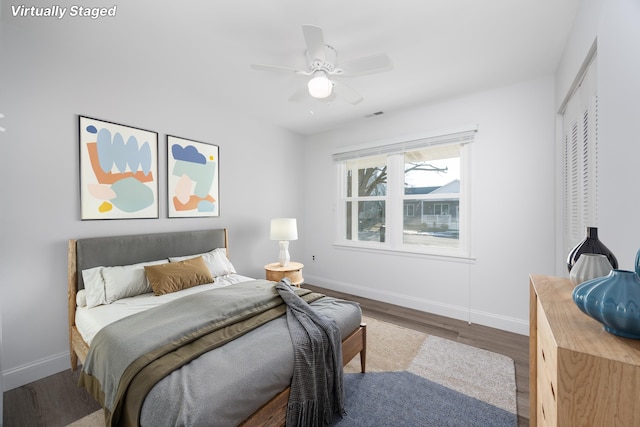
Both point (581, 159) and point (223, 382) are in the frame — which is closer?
point (223, 382)

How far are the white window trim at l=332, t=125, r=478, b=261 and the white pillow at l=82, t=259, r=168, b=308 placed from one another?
2716mm

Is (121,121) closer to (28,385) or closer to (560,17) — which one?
(28,385)

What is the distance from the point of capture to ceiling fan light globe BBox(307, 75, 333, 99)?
2.04 m

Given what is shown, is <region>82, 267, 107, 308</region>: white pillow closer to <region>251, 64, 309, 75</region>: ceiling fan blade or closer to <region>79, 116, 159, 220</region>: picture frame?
<region>79, 116, 159, 220</region>: picture frame

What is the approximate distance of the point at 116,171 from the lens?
2535 mm

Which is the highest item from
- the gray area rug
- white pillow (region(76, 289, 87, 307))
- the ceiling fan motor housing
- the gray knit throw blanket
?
the ceiling fan motor housing

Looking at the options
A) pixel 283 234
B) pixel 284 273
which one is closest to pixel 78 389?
pixel 284 273

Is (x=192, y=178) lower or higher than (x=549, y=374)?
higher

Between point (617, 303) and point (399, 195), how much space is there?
10.6 ft

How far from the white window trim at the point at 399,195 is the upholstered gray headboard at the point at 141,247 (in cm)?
192

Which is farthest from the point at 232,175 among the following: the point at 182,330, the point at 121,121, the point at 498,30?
the point at 498,30

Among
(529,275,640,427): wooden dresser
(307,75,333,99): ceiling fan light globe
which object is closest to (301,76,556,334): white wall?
(307,75,333,99): ceiling fan light globe

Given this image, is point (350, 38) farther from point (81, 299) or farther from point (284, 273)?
point (81, 299)

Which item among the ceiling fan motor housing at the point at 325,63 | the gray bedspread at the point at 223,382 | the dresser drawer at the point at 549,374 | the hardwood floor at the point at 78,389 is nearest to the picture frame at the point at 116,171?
the hardwood floor at the point at 78,389
